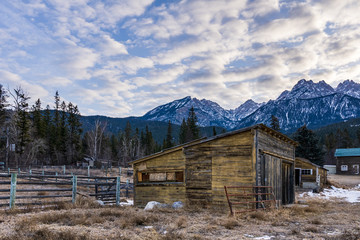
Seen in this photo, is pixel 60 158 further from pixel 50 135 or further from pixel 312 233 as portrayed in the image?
pixel 312 233

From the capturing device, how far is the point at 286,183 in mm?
20203

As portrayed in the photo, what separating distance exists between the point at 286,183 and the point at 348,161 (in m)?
50.5

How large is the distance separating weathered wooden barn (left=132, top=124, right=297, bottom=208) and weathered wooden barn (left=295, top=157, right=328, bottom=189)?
52.2ft

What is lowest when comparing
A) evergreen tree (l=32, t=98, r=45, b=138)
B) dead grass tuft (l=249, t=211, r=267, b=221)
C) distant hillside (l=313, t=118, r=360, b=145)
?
dead grass tuft (l=249, t=211, r=267, b=221)

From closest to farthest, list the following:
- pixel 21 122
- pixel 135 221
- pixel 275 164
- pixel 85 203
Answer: pixel 135 221 < pixel 85 203 < pixel 275 164 < pixel 21 122

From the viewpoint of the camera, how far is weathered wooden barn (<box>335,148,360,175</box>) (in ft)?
197

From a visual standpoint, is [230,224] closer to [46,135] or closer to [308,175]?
[308,175]

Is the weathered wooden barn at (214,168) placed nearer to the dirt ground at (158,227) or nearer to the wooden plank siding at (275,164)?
the wooden plank siding at (275,164)

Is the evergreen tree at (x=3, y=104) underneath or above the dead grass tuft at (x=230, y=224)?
above

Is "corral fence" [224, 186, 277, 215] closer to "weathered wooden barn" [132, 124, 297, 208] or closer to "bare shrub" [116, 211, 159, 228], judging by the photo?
"weathered wooden barn" [132, 124, 297, 208]

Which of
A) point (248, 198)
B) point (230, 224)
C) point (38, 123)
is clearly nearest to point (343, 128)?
point (38, 123)

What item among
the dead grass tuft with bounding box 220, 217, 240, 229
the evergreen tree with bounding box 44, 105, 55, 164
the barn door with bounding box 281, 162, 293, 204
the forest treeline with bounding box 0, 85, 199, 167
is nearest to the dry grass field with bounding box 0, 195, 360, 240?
the dead grass tuft with bounding box 220, 217, 240, 229

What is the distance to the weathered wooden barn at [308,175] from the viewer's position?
3381 cm

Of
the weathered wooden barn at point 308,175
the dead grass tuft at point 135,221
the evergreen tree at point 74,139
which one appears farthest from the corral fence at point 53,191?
the evergreen tree at point 74,139
